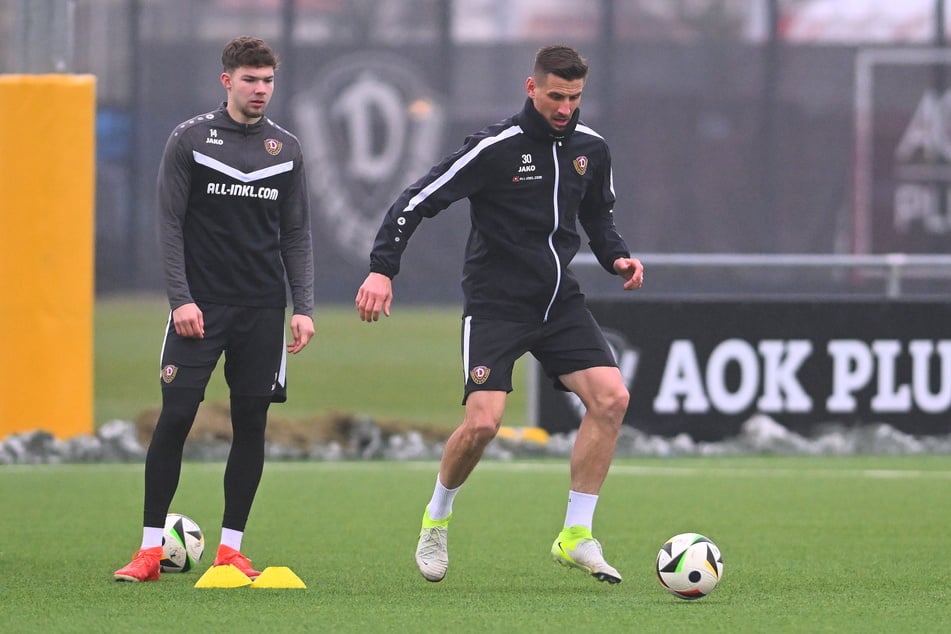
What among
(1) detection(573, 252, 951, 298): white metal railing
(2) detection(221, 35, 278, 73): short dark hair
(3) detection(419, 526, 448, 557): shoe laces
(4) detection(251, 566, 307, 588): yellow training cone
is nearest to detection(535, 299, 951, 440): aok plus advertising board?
(1) detection(573, 252, 951, 298): white metal railing

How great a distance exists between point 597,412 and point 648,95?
10148 mm

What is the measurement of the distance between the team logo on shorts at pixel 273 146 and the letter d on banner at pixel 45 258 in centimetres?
474

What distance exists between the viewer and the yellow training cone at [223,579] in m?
6.03

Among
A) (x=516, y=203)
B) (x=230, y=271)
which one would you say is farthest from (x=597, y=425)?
(x=230, y=271)

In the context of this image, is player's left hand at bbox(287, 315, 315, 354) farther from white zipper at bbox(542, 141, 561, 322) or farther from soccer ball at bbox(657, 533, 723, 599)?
soccer ball at bbox(657, 533, 723, 599)

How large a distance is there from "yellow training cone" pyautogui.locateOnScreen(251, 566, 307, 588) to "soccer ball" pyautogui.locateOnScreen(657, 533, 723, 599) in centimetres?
123

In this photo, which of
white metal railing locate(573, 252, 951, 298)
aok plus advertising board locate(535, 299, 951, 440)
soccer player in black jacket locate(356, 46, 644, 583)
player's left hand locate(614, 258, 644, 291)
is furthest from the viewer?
white metal railing locate(573, 252, 951, 298)

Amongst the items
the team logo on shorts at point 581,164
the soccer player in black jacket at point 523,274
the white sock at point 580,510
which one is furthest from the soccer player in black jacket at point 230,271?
the white sock at point 580,510

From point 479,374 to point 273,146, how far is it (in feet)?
3.46

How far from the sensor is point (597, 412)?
635 centimetres

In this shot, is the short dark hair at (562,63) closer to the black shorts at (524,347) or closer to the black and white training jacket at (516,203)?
the black and white training jacket at (516,203)

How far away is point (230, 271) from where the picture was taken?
6.16 meters

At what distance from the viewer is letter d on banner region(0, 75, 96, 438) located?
10594 mm

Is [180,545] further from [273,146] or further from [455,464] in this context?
[273,146]
